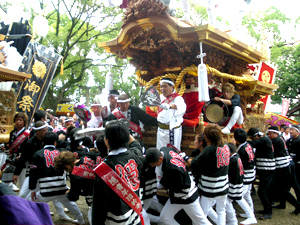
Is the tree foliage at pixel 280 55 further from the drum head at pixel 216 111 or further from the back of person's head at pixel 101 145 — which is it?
the back of person's head at pixel 101 145

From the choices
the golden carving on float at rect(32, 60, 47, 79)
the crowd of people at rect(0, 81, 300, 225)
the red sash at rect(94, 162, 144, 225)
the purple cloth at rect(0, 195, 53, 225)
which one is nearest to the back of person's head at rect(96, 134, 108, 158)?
the crowd of people at rect(0, 81, 300, 225)

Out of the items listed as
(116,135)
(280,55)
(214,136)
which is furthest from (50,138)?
(280,55)

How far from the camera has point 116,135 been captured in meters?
2.47

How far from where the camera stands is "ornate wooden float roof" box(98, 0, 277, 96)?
503 centimetres

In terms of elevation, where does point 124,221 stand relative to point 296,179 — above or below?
above

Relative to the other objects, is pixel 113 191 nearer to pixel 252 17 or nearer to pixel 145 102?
pixel 145 102

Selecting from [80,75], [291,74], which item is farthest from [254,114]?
[80,75]

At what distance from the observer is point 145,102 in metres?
4.94

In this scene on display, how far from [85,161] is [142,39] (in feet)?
10.6

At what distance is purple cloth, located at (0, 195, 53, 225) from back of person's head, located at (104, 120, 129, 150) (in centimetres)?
141

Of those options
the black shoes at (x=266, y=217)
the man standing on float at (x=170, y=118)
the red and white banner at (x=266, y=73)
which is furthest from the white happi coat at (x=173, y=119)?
Result: the red and white banner at (x=266, y=73)

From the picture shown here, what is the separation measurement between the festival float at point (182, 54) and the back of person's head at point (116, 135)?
103 inches

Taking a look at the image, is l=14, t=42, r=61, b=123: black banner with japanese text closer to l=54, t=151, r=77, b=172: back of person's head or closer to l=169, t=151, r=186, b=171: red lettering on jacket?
l=54, t=151, r=77, b=172: back of person's head

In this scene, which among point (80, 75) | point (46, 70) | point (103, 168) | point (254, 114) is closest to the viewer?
point (103, 168)
